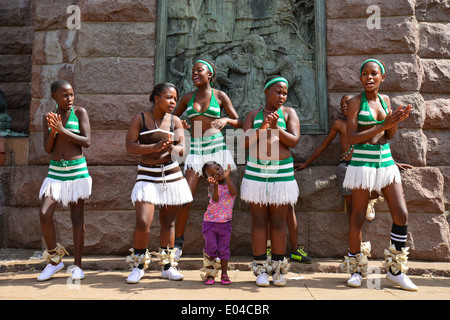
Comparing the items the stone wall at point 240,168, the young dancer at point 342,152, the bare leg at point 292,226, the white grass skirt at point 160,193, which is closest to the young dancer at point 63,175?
the white grass skirt at point 160,193

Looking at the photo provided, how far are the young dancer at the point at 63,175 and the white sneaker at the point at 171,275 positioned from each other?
865 millimetres

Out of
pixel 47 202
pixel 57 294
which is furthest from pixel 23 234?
pixel 57 294

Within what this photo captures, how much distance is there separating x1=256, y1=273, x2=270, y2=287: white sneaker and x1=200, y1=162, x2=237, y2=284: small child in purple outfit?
30 cm

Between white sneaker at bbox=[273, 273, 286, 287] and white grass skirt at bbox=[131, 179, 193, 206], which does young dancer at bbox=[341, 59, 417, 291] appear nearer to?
white sneaker at bbox=[273, 273, 286, 287]

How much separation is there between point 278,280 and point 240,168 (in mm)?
1727

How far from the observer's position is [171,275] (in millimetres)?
4051

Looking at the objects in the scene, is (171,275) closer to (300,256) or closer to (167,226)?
(167,226)

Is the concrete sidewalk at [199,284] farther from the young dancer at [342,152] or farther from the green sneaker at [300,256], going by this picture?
the young dancer at [342,152]

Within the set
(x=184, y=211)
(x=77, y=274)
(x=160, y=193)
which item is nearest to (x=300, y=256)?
(x=184, y=211)

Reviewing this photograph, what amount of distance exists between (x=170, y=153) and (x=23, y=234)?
9.23 feet

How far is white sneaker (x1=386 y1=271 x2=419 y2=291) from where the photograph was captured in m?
3.65

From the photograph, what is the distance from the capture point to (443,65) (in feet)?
17.2

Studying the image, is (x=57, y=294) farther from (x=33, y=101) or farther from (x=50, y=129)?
(x=33, y=101)

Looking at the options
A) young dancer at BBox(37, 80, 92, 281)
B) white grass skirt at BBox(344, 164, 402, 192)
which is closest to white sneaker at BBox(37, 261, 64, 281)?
young dancer at BBox(37, 80, 92, 281)
